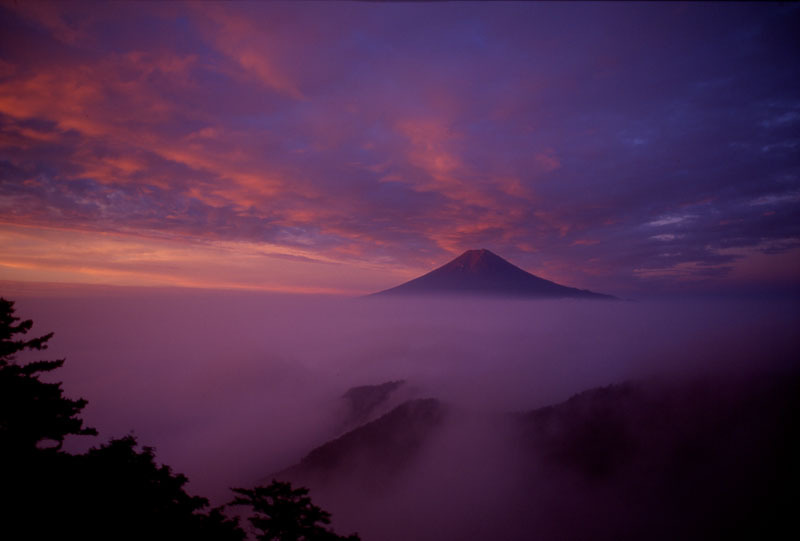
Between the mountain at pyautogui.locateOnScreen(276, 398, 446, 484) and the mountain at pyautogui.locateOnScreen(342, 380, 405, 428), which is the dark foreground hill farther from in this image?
the mountain at pyautogui.locateOnScreen(342, 380, 405, 428)

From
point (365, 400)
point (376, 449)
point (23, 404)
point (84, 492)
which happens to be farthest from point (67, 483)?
point (365, 400)

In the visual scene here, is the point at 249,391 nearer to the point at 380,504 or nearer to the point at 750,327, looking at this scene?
the point at 380,504

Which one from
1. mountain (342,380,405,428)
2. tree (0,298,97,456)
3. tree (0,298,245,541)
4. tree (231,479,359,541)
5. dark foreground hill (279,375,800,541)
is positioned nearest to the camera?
tree (0,298,245,541)

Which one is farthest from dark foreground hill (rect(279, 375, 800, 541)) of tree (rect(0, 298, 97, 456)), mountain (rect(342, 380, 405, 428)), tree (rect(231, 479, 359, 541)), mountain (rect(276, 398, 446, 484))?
tree (rect(0, 298, 97, 456))

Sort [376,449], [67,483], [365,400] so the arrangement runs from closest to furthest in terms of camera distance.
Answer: [67,483] < [376,449] < [365,400]

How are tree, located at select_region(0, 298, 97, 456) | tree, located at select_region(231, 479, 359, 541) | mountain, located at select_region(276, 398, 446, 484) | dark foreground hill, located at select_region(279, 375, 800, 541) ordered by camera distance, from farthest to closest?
mountain, located at select_region(276, 398, 446, 484) → dark foreground hill, located at select_region(279, 375, 800, 541) → tree, located at select_region(0, 298, 97, 456) → tree, located at select_region(231, 479, 359, 541)

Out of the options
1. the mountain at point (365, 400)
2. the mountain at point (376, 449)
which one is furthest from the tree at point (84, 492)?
the mountain at point (365, 400)

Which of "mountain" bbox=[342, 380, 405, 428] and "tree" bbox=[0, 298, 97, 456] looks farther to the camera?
"mountain" bbox=[342, 380, 405, 428]

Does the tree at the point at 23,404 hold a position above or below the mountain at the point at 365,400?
above

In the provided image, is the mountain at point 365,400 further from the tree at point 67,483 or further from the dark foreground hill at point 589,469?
the tree at point 67,483

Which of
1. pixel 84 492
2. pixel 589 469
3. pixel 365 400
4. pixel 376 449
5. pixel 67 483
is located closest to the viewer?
pixel 84 492

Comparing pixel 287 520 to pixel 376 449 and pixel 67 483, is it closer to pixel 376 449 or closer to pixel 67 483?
pixel 67 483

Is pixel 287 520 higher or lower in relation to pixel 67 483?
lower

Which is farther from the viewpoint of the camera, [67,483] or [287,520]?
[287,520]
